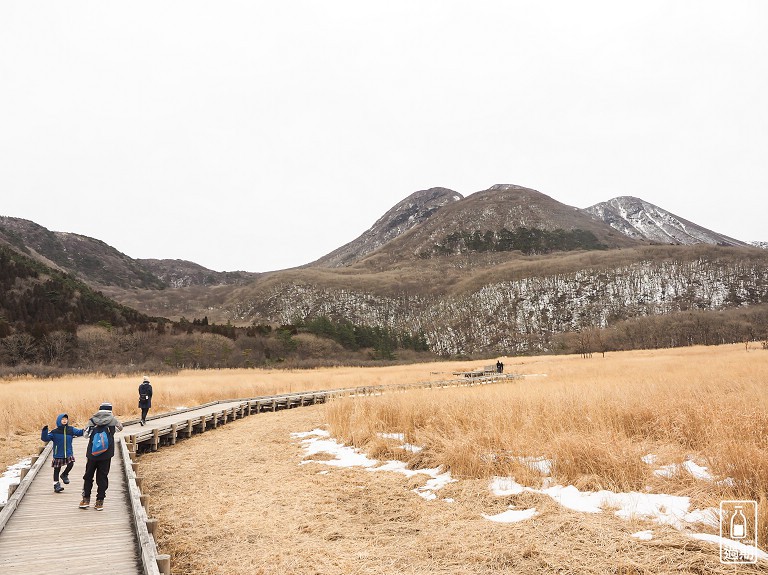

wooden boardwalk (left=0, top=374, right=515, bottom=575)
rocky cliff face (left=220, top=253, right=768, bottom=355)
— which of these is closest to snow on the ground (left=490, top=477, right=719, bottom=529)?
wooden boardwalk (left=0, top=374, right=515, bottom=575)

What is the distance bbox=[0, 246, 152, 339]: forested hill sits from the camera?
58.5 metres

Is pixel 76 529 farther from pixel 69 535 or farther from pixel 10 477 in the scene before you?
pixel 10 477

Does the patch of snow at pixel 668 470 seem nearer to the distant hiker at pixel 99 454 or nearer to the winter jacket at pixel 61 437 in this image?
the distant hiker at pixel 99 454

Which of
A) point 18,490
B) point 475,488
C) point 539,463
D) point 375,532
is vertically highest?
point 18,490

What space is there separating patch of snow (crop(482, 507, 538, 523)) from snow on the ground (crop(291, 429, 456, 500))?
5.09 feet

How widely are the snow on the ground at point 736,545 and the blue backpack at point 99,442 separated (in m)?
8.68

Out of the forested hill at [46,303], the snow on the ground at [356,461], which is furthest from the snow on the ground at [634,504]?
the forested hill at [46,303]

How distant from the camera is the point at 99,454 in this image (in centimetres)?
780

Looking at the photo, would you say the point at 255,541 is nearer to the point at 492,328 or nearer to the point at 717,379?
the point at 717,379

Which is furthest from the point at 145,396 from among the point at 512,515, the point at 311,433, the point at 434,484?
the point at 512,515

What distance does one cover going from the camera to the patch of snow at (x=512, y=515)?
688cm

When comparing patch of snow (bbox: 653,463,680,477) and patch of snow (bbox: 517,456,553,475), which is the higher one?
patch of snow (bbox: 653,463,680,477)

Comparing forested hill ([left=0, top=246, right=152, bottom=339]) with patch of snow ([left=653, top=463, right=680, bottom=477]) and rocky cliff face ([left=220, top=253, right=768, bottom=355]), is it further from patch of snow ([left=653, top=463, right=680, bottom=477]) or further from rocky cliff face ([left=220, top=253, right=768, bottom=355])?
patch of snow ([left=653, top=463, right=680, bottom=477])

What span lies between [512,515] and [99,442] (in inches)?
270
